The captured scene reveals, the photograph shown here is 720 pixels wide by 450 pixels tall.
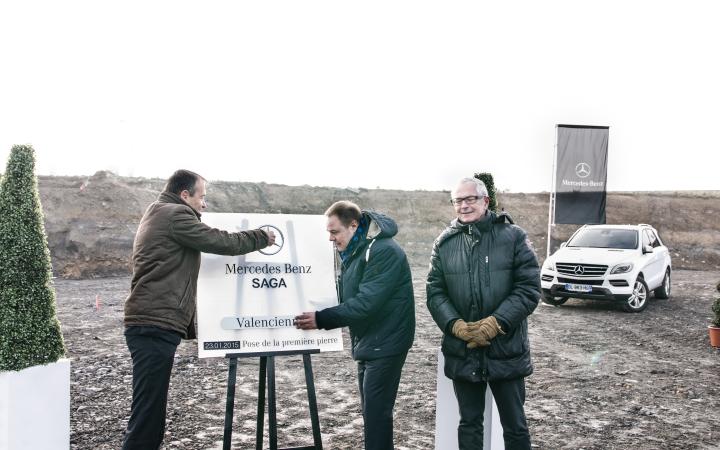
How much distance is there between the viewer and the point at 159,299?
12.4ft

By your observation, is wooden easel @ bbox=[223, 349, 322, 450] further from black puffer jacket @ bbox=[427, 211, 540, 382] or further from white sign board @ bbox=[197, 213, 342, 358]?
black puffer jacket @ bbox=[427, 211, 540, 382]

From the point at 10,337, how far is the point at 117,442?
6.56 feet

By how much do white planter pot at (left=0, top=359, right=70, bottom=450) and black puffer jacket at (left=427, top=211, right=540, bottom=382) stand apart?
111 inches

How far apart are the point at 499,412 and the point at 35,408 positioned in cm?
327

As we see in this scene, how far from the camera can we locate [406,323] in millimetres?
3871

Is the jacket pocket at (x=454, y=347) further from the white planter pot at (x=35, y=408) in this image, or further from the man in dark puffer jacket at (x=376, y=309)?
the white planter pot at (x=35, y=408)

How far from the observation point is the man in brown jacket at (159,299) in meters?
3.73

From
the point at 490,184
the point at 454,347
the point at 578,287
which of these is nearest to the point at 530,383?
the point at 490,184

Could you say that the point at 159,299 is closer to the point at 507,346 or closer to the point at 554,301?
the point at 507,346

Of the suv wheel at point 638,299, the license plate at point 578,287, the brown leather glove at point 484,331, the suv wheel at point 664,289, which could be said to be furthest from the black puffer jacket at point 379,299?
the suv wheel at point 664,289

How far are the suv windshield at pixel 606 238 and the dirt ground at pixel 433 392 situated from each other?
242cm

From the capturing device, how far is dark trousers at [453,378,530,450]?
3.83 m

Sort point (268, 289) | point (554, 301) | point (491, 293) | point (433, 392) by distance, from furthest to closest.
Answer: point (554, 301), point (433, 392), point (268, 289), point (491, 293)

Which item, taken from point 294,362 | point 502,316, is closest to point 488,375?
point 502,316
